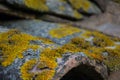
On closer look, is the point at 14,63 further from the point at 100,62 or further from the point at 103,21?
the point at 103,21

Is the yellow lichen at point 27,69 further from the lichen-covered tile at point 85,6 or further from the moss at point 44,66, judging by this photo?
the lichen-covered tile at point 85,6

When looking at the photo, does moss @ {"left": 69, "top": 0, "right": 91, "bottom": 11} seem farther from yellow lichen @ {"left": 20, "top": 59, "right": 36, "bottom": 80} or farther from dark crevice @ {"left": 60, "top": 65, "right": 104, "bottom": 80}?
yellow lichen @ {"left": 20, "top": 59, "right": 36, "bottom": 80}

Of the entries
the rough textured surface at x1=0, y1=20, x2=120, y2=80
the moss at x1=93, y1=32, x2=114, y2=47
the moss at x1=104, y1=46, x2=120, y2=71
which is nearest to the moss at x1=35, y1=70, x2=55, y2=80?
the rough textured surface at x1=0, y1=20, x2=120, y2=80

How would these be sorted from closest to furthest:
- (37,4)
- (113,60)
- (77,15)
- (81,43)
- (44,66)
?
(44,66) → (113,60) → (81,43) → (37,4) → (77,15)

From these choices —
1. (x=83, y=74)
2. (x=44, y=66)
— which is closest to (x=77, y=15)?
(x=83, y=74)

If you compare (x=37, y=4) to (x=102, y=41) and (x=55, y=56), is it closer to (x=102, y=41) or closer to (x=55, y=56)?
(x=102, y=41)

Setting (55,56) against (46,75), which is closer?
(46,75)
